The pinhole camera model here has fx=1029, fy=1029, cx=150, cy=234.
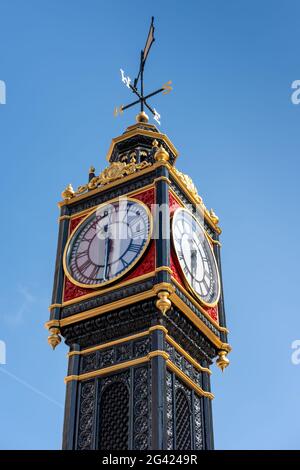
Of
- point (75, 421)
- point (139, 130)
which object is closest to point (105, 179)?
point (139, 130)

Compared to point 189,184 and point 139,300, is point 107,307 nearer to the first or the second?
A: point 139,300

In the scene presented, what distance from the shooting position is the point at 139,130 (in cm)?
3544

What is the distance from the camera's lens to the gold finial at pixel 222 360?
31.0 meters

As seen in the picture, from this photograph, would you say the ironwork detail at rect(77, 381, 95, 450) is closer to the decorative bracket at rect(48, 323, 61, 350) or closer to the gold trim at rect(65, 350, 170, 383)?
the gold trim at rect(65, 350, 170, 383)

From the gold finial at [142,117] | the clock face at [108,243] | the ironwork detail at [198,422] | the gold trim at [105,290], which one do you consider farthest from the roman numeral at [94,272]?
the gold finial at [142,117]

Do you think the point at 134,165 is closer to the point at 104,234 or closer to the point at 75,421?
the point at 104,234

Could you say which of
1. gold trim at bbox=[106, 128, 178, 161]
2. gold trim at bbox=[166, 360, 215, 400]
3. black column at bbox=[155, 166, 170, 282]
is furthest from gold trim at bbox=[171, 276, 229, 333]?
gold trim at bbox=[106, 128, 178, 161]

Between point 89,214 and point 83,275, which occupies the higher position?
point 89,214

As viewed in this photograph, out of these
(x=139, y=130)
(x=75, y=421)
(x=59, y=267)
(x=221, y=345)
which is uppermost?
(x=139, y=130)

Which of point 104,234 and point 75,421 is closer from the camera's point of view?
point 75,421

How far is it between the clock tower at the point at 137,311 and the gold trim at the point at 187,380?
39 mm
